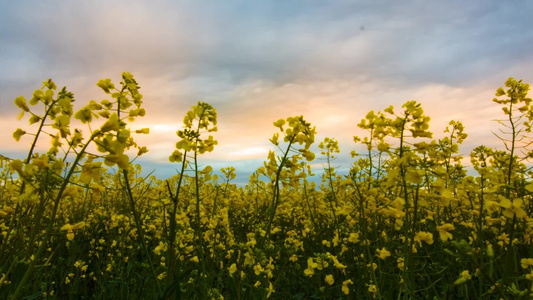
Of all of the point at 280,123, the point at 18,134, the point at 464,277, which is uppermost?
the point at 280,123

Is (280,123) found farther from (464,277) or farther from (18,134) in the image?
(18,134)

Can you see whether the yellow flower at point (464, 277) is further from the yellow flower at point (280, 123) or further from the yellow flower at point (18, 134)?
the yellow flower at point (18, 134)

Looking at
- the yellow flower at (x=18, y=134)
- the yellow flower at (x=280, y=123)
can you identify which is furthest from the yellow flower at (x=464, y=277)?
the yellow flower at (x=18, y=134)

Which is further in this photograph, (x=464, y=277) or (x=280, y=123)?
(x=280, y=123)

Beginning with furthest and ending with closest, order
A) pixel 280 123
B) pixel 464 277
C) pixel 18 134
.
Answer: pixel 280 123
pixel 18 134
pixel 464 277

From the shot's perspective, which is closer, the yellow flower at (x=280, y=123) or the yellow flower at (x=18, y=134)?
the yellow flower at (x=18, y=134)

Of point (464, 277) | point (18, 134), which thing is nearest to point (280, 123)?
point (464, 277)

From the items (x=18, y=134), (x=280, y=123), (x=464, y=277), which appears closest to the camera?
(x=464, y=277)

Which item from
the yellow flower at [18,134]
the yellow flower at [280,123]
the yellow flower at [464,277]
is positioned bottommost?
the yellow flower at [464,277]

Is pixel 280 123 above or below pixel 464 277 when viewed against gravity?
above

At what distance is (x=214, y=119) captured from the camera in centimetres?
319

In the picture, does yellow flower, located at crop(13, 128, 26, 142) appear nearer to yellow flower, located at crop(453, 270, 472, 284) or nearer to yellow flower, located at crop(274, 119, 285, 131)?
yellow flower, located at crop(274, 119, 285, 131)

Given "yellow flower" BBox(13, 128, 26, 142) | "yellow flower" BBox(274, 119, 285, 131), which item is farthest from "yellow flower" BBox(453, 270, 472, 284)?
"yellow flower" BBox(13, 128, 26, 142)

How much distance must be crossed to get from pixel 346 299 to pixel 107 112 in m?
2.95
